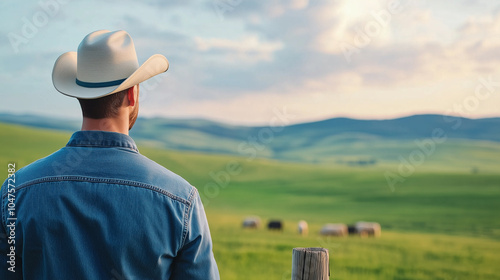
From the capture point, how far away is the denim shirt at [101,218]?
7.44 ft

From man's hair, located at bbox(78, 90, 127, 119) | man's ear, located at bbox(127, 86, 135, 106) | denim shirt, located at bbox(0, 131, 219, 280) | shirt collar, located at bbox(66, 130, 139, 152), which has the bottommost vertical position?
denim shirt, located at bbox(0, 131, 219, 280)

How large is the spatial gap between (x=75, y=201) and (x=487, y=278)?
51.7 feet

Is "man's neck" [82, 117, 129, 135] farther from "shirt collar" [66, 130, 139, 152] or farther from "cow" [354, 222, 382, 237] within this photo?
"cow" [354, 222, 382, 237]

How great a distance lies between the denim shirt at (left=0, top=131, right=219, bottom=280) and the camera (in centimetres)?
227

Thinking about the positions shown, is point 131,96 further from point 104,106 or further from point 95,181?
point 95,181

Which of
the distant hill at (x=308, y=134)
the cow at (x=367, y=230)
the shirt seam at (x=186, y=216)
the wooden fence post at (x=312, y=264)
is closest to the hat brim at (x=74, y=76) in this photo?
the shirt seam at (x=186, y=216)

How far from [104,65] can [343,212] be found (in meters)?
36.0

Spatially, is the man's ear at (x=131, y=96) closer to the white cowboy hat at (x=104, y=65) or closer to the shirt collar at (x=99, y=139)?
the white cowboy hat at (x=104, y=65)

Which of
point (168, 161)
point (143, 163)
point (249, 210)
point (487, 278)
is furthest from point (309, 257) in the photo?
point (168, 161)

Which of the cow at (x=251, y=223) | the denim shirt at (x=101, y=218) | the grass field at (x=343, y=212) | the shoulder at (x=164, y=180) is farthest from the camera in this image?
the cow at (x=251, y=223)

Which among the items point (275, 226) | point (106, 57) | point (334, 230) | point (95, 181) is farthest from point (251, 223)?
point (95, 181)

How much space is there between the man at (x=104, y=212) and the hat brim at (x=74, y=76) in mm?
10

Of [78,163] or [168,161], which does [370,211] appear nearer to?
[168,161]

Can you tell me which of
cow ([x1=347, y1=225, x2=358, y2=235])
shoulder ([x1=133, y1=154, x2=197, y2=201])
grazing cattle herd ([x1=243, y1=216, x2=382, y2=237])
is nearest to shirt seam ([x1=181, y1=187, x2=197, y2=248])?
shoulder ([x1=133, y1=154, x2=197, y2=201])
